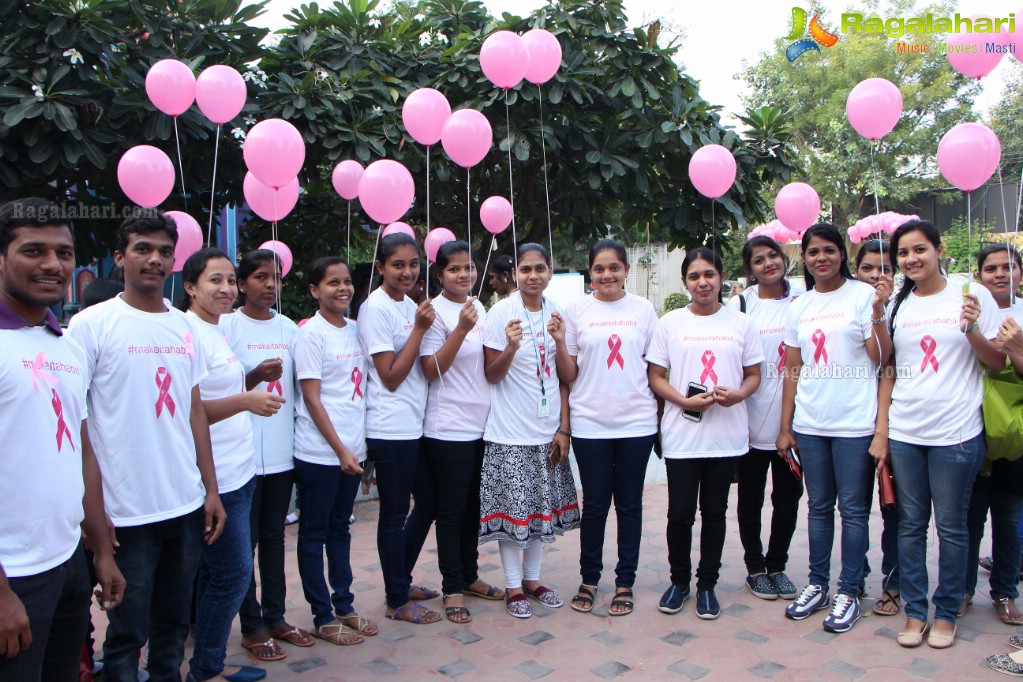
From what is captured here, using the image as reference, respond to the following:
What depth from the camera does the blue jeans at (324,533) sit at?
3.32 meters

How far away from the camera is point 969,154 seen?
3.41m

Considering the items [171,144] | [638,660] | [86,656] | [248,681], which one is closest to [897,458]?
[638,660]

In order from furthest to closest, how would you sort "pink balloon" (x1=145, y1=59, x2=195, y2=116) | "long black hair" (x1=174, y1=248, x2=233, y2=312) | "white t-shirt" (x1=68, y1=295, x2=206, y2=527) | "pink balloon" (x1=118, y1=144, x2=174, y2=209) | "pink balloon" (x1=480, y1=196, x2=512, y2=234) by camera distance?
"pink balloon" (x1=480, y1=196, x2=512, y2=234) → "pink balloon" (x1=145, y1=59, x2=195, y2=116) → "pink balloon" (x1=118, y1=144, x2=174, y2=209) → "long black hair" (x1=174, y1=248, x2=233, y2=312) → "white t-shirt" (x1=68, y1=295, x2=206, y2=527)

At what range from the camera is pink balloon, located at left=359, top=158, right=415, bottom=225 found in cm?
366

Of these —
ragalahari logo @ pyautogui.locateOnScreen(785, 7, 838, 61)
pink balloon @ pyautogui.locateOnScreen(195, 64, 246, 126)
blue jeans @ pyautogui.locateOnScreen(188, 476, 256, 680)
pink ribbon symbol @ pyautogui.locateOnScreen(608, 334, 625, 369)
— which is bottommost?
blue jeans @ pyautogui.locateOnScreen(188, 476, 256, 680)

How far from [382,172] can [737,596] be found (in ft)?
8.96

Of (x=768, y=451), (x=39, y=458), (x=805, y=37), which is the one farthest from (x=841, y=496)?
(x=805, y=37)

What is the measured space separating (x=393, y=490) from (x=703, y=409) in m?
1.46

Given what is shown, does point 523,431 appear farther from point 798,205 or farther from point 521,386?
point 798,205

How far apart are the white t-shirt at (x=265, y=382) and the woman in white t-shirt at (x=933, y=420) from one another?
254cm

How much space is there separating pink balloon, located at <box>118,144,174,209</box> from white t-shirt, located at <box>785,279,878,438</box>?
131 inches

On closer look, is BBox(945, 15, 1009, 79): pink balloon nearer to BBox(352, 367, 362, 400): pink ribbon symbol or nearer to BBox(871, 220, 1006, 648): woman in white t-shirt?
BBox(871, 220, 1006, 648): woman in white t-shirt

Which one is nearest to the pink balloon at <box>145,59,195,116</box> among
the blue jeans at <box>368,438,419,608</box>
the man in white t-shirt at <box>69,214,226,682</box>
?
the man in white t-shirt at <box>69,214,226,682</box>

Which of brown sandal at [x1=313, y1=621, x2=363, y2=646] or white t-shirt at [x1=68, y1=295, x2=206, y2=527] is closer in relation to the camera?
white t-shirt at [x1=68, y1=295, x2=206, y2=527]
